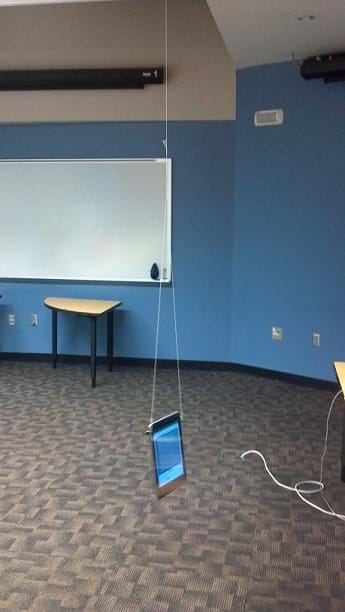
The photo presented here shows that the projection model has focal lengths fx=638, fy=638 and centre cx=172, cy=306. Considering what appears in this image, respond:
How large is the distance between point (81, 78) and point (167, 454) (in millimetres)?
4666

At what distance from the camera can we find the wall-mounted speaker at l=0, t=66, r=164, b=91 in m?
5.98

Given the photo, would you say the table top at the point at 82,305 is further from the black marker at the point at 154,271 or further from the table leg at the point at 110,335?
A: the black marker at the point at 154,271

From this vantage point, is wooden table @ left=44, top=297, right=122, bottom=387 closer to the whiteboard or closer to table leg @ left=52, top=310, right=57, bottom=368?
table leg @ left=52, top=310, right=57, bottom=368

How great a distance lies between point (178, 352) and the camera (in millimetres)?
6465

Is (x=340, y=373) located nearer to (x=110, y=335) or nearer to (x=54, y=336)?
(x=110, y=335)

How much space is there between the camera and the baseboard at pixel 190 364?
231 inches

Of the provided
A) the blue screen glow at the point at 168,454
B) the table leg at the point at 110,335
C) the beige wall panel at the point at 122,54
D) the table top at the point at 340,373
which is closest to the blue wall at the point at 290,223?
the beige wall panel at the point at 122,54

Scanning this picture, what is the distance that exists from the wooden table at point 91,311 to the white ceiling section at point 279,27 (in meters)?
2.49

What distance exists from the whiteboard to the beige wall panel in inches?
20.3

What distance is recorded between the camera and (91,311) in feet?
18.7

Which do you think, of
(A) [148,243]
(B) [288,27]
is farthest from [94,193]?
(B) [288,27]

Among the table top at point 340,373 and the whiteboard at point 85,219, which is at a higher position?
the whiteboard at point 85,219

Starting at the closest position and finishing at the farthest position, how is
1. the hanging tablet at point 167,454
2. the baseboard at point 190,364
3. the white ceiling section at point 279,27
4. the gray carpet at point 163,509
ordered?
1. the hanging tablet at point 167,454
2. the gray carpet at point 163,509
3. the white ceiling section at point 279,27
4. the baseboard at point 190,364

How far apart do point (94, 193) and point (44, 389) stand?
2035mm
